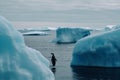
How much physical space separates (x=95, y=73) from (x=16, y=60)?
41.9 ft

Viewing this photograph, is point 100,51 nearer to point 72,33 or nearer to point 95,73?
point 95,73

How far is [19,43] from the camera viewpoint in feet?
47.9

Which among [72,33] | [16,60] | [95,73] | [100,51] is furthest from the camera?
[72,33]

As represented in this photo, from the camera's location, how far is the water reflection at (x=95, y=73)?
24000 millimetres

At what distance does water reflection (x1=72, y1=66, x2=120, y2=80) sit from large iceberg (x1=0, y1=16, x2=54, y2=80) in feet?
30.5

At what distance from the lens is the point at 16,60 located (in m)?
13.9

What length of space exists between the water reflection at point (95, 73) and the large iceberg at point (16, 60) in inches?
366

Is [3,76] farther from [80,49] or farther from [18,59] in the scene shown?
[80,49]

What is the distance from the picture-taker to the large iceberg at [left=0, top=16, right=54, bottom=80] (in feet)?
44.5

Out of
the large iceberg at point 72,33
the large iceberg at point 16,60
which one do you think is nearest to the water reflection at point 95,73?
the large iceberg at point 16,60

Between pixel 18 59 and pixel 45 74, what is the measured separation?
4.60 ft

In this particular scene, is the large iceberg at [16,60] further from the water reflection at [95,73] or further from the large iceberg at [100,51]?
the large iceberg at [100,51]

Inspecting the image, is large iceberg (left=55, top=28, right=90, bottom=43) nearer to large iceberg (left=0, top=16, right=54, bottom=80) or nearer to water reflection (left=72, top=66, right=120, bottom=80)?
water reflection (left=72, top=66, right=120, bottom=80)

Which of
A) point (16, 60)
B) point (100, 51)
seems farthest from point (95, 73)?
point (16, 60)
